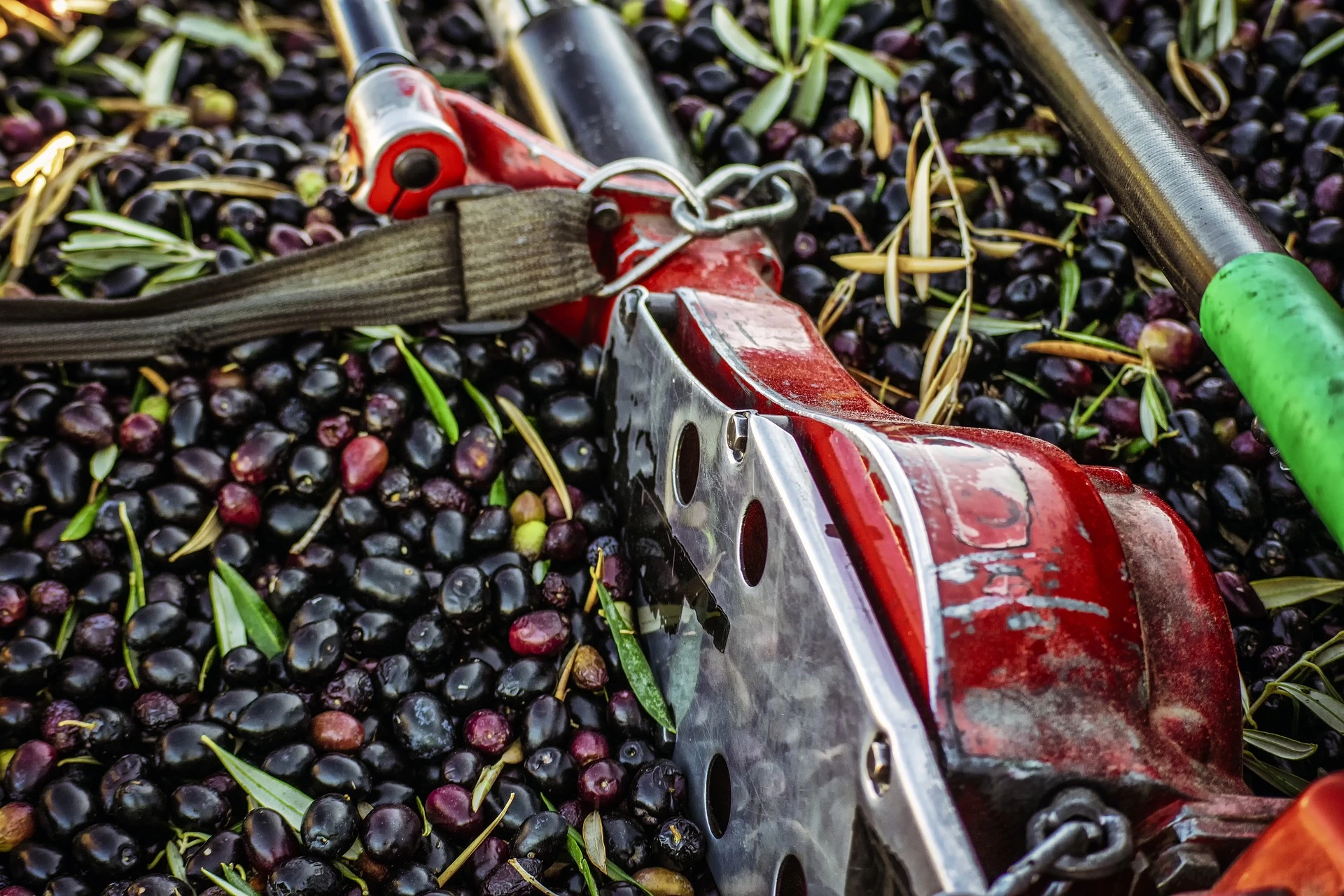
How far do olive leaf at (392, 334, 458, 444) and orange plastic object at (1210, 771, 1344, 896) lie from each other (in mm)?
1546

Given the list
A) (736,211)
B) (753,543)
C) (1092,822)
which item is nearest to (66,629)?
(753,543)

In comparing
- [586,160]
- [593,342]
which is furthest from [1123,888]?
[586,160]

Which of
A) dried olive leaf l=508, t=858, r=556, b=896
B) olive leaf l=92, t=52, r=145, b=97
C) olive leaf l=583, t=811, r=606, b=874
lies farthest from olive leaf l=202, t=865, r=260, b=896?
olive leaf l=92, t=52, r=145, b=97

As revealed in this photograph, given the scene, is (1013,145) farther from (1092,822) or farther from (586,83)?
(1092,822)

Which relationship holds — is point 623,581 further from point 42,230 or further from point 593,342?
point 42,230

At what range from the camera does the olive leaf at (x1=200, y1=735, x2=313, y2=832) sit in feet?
5.48

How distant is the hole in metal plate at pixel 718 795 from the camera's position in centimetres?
151

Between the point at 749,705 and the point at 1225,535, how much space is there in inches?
47.6

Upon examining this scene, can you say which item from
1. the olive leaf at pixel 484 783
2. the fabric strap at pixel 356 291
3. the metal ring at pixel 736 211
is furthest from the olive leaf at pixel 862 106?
the olive leaf at pixel 484 783

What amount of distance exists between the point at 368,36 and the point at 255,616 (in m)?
1.36

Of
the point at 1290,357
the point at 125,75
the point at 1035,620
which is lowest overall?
the point at 125,75

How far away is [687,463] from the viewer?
5.38 feet

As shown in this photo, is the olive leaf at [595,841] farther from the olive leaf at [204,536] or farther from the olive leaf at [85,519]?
the olive leaf at [85,519]

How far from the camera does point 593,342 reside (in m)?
2.26
